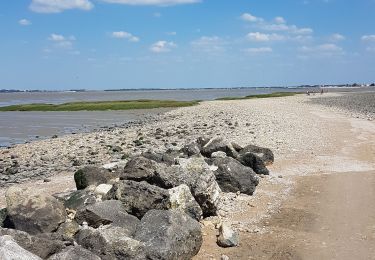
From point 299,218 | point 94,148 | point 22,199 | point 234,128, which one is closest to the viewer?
point 22,199

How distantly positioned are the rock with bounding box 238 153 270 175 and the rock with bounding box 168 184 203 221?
6.35 meters

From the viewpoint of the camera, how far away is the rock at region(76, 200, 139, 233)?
393 inches

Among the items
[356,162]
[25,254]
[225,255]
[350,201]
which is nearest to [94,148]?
[356,162]

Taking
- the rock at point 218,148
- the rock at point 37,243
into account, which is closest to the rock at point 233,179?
the rock at point 218,148

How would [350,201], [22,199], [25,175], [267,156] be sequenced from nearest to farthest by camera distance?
[22,199], [350,201], [267,156], [25,175]

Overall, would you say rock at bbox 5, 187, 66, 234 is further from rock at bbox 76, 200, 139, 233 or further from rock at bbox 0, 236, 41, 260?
rock at bbox 0, 236, 41, 260

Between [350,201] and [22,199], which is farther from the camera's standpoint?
[350,201]

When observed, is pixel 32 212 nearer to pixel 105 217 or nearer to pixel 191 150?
pixel 105 217

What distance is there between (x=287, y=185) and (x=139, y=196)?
699 cm

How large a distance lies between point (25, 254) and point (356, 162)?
54.1ft

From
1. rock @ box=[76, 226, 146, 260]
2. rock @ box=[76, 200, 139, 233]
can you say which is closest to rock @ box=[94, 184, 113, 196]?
rock @ box=[76, 200, 139, 233]

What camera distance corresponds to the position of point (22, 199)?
9859 mm

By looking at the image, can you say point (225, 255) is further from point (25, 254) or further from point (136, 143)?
point (136, 143)

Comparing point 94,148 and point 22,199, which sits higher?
point 22,199
